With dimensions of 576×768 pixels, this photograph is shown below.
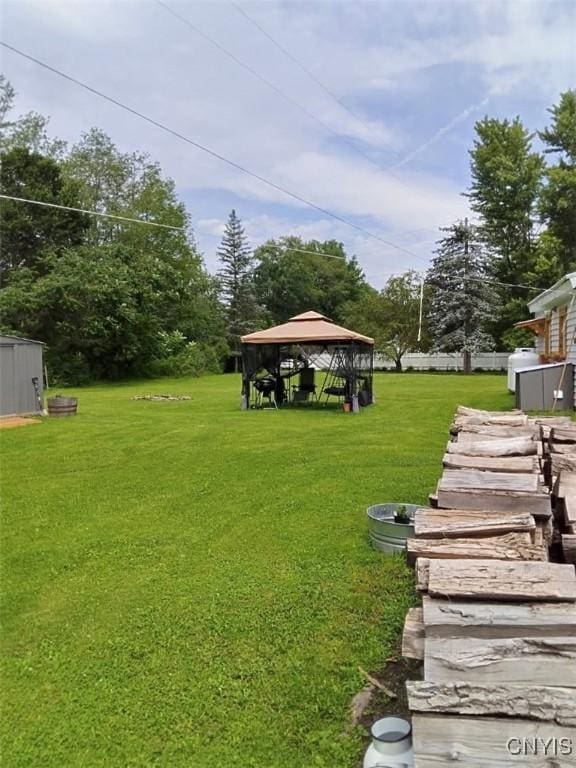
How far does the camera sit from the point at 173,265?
85.5ft

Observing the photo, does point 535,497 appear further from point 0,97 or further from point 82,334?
point 0,97

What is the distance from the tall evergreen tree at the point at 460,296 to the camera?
26141 mm

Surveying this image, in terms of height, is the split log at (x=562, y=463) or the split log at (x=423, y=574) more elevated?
the split log at (x=562, y=463)

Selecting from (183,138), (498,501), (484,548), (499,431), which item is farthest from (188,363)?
(484,548)

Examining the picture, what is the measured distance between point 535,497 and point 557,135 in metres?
28.8

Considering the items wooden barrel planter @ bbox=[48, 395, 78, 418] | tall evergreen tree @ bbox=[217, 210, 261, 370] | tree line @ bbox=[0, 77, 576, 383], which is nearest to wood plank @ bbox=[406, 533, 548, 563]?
wooden barrel planter @ bbox=[48, 395, 78, 418]

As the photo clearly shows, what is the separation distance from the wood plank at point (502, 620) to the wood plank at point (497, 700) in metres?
0.16

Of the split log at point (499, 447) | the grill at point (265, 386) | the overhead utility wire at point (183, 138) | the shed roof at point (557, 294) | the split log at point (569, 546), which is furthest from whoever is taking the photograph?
the grill at point (265, 386)

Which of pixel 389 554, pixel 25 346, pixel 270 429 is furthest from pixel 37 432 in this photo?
pixel 389 554

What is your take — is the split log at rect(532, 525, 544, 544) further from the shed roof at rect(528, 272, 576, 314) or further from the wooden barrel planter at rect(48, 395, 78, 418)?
the wooden barrel planter at rect(48, 395, 78, 418)

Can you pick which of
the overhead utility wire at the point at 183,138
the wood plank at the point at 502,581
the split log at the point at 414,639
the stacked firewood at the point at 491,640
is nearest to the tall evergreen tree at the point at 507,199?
the overhead utility wire at the point at 183,138

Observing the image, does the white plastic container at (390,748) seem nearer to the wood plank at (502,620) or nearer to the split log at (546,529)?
the wood plank at (502,620)

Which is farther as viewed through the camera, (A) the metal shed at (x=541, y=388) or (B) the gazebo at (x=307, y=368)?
(B) the gazebo at (x=307, y=368)

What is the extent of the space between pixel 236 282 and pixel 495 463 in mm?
30277
